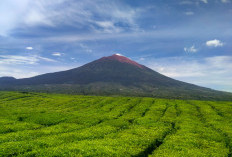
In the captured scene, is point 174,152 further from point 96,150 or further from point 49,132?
point 49,132

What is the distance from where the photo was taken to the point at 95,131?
28.2m

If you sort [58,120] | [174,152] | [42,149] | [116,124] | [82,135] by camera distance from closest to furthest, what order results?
1. [42,149]
2. [174,152]
3. [82,135]
4. [116,124]
5. [58,120]

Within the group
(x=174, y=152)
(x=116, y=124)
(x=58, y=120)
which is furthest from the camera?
(x=58, y=120)

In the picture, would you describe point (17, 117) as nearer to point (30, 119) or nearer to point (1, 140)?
point (30, 119)

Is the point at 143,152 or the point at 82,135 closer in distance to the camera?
the point at 143,152

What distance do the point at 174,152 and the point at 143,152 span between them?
149 inches

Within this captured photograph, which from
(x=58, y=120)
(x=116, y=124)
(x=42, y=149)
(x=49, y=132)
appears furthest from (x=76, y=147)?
(x=58, y=120)

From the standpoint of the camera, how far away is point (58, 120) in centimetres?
3725

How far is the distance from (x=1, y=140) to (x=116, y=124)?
2033 centimetres

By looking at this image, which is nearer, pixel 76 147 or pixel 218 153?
pixel 76 147

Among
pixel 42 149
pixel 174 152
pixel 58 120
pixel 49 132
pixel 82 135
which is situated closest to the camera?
pixel 42 149

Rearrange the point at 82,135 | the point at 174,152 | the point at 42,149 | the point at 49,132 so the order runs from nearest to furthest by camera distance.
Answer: the point at 42,149 < the point at 174,152 < the point at 82,135 < the point at 49,132

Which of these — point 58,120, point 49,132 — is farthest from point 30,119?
point 49,132

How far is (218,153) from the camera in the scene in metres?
20.5
